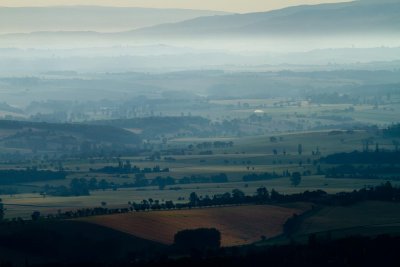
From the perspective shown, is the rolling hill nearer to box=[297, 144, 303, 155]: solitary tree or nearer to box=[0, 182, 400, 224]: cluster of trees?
box=[297, 144, 303, 155]: solitary tree

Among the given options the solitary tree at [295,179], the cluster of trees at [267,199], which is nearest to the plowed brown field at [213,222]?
the cluster of trees at [267,199]

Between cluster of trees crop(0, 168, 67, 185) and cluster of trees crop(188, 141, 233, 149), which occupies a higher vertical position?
cluster of trees crop(188, 141, 233, 149)

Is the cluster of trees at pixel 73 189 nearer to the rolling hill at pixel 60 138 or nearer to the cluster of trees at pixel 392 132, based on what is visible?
the rolling hill at pixel 60 138

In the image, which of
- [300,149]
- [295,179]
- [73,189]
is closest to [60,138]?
[300,149]

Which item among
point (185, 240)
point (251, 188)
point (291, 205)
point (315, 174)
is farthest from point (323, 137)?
point (185, 240)

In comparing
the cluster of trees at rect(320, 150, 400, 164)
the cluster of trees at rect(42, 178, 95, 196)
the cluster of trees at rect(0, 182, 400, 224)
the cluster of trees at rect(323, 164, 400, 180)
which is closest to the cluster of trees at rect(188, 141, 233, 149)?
the cluster of trees at rect(320, 150, 400, 164)
